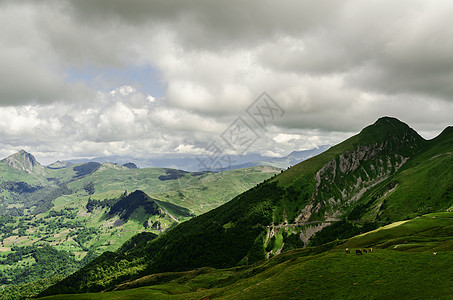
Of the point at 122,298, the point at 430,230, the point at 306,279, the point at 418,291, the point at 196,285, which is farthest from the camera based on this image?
the point at 196,285

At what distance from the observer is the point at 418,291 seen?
1549 inches

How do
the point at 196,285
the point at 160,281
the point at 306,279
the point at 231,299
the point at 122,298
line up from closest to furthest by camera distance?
the point at 306,279
the point at 231,299
the point at 122,298
the point at 196,285
the point at 160,281

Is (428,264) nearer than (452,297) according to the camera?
No

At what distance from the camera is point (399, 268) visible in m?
51.6

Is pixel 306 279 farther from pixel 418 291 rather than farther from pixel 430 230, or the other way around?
pixel 430 230

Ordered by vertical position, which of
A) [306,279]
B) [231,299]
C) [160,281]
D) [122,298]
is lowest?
[160,281]

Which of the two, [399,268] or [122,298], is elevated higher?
[399,268]

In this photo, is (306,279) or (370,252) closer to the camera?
(306,279)

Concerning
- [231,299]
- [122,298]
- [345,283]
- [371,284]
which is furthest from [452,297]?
[122,298]

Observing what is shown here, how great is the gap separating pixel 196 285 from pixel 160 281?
2267 inches

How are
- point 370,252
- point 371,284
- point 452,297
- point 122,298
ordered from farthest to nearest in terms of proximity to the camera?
point 122,298, point 370,252, point 371,284, point 452,297

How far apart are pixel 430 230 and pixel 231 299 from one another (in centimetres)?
9608

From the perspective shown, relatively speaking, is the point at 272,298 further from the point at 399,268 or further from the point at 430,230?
the point at 430,230

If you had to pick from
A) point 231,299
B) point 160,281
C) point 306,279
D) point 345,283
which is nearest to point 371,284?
point 345,283
